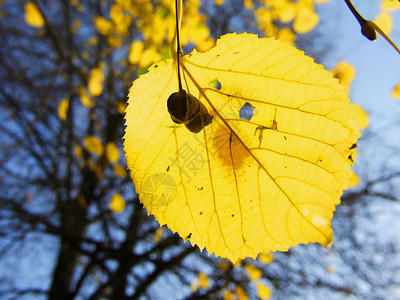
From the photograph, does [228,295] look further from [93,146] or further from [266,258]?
[93,146]

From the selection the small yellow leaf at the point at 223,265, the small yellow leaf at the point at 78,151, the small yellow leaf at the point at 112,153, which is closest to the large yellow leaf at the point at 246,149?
the small yellow leaf at the point at 223,265

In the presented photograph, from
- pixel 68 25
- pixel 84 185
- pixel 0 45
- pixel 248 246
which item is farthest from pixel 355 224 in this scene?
pixel 0 45

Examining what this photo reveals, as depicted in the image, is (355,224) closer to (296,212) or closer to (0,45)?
(296,212)

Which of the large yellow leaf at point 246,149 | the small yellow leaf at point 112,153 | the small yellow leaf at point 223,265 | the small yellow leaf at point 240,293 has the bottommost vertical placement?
the large yellow leaf at point 246,149

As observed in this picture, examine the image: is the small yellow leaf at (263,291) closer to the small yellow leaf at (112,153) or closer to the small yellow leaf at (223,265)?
the small yellow leaf at (223,265)

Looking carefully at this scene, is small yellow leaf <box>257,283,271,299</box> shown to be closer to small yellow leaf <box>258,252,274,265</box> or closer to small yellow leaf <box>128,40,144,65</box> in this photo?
small yellow leaf <box>258,252,274,265</box>
